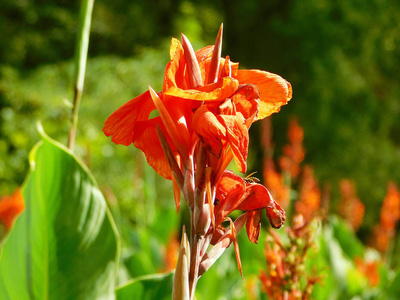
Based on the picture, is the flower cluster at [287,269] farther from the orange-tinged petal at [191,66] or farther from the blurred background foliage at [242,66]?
the blurred background foliage at [242,66]

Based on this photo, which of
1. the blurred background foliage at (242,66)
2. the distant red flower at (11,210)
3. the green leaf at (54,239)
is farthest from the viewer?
the blurred background foliage at (242,66)

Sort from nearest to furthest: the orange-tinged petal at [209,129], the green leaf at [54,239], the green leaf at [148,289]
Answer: the orange-tinged petal at [209,129], the green leaf at [54,239], the green leaf at [148,289]

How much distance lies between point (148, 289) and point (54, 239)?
0.74 feet

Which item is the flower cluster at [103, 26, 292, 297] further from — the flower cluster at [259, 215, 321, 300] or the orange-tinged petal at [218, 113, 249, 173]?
the flower cluster at [259, 215, 321, 300]

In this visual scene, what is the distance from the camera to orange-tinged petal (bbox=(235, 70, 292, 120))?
1.74 ft

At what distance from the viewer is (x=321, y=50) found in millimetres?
6203

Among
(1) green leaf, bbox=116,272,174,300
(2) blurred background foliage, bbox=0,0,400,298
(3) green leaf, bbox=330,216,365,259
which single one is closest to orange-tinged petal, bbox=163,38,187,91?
(1) green leaf, bbox=116,272,174,300

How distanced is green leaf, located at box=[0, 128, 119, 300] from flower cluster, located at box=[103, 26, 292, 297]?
0.24m

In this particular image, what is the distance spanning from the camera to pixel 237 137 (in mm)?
465

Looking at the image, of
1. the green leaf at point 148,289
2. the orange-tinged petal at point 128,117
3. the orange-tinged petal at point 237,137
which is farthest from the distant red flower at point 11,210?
the orange-tinged petal at point 237,137

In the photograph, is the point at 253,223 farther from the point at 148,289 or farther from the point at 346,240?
the point at 346,240

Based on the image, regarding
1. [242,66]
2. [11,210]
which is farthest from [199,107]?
[242,66]

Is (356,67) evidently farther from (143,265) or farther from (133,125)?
(133,125)

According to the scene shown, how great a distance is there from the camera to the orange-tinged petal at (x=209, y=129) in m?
0.46
